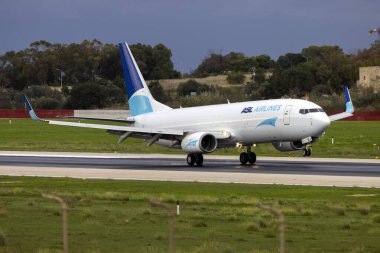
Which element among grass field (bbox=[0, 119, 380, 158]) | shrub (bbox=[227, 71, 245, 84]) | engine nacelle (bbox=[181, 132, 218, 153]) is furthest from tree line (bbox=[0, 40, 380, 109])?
engine nacelle (bbox=[181, 132, 218, 153])

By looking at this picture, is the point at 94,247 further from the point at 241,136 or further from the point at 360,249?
the point at 241,136

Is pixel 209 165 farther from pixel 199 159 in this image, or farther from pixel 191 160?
pixel 191 160

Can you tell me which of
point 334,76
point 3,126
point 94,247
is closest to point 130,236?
point 94,247

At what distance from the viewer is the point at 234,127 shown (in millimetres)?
54156

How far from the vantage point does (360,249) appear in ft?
72.7

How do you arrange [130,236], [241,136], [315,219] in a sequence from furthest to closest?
1. [241,136]
2. [315,219]
3. [130,236]

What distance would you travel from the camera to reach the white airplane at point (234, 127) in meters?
51.5

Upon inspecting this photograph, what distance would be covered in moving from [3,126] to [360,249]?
94.0m

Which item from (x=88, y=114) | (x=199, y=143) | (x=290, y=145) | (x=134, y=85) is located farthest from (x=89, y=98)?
(x=290, y=145)

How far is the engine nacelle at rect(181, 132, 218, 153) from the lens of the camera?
53.7 m

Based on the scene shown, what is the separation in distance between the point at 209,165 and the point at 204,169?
383cm

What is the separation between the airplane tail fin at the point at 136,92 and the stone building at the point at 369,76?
84.8m

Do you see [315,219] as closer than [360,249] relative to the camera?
No

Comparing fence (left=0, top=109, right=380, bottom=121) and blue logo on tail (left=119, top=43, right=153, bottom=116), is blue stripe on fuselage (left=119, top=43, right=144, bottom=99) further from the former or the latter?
fence (left=0, top=109, right=380, bottom=121)
